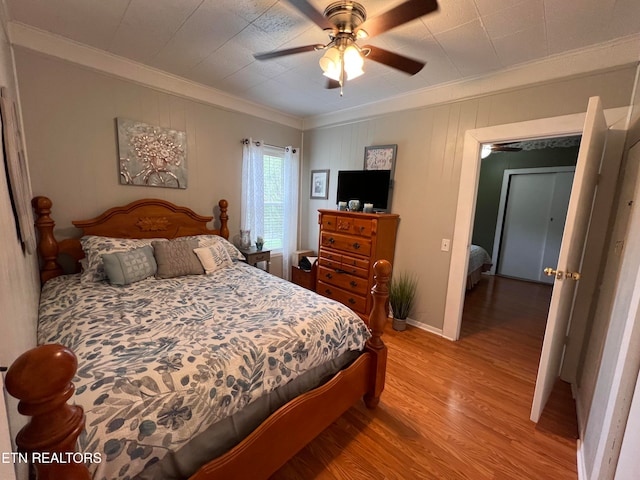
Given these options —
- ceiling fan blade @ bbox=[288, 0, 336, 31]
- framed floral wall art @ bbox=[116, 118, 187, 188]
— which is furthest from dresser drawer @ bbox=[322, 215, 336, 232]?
ceiling fan blade @ bbox=[288, 0, 336, 31]

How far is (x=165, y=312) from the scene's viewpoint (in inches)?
61.6

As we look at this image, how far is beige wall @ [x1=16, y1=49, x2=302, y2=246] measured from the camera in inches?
82.4

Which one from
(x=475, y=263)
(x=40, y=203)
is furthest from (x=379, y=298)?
(x=475, y=263)

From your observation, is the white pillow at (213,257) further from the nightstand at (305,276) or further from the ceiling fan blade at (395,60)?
the ceiling fan blade at (395,60)

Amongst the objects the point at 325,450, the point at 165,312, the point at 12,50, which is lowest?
the point at 325,450

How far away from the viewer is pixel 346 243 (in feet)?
9.80

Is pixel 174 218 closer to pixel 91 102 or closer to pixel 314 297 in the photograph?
pixel 91 102

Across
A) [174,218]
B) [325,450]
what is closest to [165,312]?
[325,450]

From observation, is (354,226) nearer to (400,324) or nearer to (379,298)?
(400,324)

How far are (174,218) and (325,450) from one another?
251 cm

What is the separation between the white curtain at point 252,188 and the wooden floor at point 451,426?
2.15 metres

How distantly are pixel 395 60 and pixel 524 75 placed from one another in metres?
1.36

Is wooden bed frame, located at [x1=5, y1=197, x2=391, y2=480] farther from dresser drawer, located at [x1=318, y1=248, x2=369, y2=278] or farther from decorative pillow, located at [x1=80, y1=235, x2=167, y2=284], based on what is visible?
dresser drawer, located at [x1=318, y1=248, x2=369, y2=278]

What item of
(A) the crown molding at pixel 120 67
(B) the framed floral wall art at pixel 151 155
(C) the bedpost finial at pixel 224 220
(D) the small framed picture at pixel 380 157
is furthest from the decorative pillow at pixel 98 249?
(D) the small framed picture at pixel 380 157
